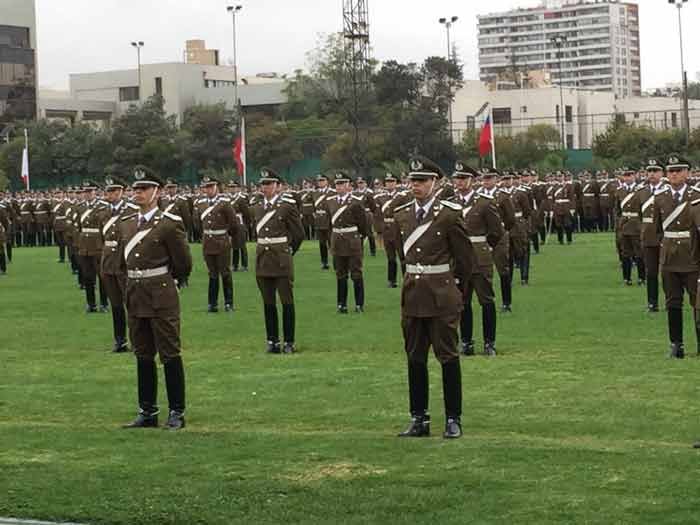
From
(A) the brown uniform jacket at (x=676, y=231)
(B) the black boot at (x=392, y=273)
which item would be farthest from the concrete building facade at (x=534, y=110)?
(A) the brown uniform jacket at (x=676, y=231)

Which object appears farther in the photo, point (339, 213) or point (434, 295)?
point (339, 213)

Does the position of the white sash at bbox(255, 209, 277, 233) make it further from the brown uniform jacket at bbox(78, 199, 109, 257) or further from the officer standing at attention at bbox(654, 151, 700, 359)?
the brown uniform jacket at bbox(78, 199, 109, 257)

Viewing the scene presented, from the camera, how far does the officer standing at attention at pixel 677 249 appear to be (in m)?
14.7

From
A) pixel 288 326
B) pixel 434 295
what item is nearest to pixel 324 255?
pixel 288 326

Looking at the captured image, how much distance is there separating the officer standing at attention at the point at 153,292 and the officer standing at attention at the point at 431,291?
205cm

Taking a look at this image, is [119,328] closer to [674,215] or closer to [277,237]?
[277,237]

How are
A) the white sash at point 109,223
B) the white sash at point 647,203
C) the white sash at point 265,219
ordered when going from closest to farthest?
the white sash at point 265,219
the white sash at point 109,223
the white sash at point 647,203

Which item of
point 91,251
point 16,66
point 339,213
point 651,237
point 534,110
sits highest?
point 16,66

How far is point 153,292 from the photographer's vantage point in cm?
1149

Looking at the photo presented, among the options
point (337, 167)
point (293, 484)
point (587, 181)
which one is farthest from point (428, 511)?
point (337, 167)

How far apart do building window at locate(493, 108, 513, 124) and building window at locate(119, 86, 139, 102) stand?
1031 inches

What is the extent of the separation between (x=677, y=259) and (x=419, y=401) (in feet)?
17.3

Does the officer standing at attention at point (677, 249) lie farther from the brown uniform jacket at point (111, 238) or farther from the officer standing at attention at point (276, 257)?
the brown uniform jacket at point (111, 238)

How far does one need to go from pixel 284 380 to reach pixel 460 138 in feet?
202
